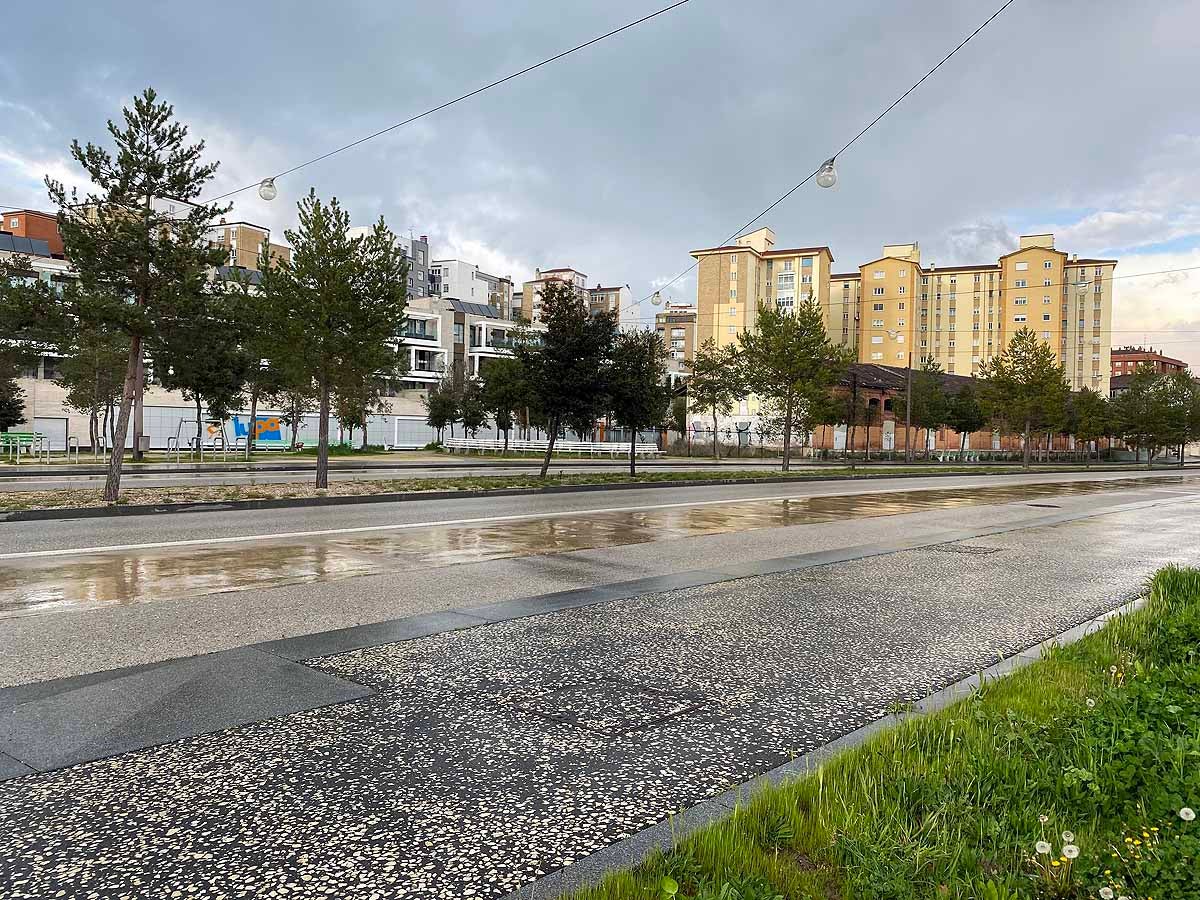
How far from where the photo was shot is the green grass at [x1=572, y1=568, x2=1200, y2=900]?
244 centimetres

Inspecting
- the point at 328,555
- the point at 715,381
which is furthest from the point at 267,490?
the point at 715,381

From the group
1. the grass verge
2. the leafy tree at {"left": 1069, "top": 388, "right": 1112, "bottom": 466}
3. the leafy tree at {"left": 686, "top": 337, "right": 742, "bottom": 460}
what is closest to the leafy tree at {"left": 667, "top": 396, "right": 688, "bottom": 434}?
the leafy tree at {"left": 686, "top": 337, "right": 742, "bottom": 460}

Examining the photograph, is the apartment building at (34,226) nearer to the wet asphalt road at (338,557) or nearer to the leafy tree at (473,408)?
the leafy tree at (473,408)

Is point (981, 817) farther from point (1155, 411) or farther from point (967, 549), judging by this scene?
point (1155, 411)

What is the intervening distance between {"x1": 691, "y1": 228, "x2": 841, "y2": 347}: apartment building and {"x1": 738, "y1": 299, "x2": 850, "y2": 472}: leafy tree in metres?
55.0


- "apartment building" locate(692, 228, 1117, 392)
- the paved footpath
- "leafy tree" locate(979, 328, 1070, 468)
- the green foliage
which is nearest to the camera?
the paved footpath

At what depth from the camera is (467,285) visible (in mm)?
118500

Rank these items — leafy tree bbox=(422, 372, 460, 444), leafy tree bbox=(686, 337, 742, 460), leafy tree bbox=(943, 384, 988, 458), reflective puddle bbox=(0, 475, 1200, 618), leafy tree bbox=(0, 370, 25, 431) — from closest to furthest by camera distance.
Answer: reflective puddle bbox=(0, 475, 1200, 618) < leafy tree bbox=(0, 370, 25, 431) < leafy tree bbox=(686, 337, 742, 460) < leafy tree bbox=(422, 372, 460, 444) < leafy tree bbox=(943, 384, 988, 458)

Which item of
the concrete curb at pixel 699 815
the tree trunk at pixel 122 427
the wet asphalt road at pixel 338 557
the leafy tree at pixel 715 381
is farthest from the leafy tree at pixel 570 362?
the leafy tree at pixel 715 381

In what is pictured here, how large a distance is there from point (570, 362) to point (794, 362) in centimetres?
1384

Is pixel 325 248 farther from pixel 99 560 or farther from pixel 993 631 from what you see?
pixel 993 631

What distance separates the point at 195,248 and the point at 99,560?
869cm

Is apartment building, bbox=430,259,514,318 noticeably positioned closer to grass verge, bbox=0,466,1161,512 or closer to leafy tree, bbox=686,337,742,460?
leafy tree, bbox=686,337,742,460

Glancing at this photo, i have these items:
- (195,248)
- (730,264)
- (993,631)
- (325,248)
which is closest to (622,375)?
(325,248)
